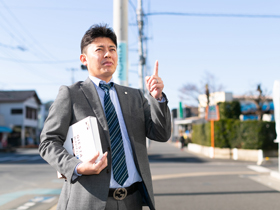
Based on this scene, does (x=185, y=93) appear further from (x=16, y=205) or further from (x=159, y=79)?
(x=159, y=79)

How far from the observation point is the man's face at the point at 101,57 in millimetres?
2168

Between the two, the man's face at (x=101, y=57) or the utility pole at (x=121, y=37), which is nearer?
the man's face at (x=101, y=57)

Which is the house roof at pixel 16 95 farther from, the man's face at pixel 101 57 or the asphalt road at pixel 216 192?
the man's face at pixel 101 57

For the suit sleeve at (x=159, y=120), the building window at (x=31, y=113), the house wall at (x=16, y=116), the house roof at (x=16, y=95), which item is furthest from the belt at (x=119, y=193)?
the building window at (x=31, y=113)

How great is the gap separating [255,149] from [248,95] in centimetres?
2097

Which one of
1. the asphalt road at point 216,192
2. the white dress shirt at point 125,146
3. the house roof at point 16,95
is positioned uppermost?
the house roof at point 16,95

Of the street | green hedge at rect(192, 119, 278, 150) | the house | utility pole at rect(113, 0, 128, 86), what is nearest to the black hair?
utility pole at rect(113, 0, 128, 86)

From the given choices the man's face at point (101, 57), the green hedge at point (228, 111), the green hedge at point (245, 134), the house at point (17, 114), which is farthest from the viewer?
the house at point (17, 114)

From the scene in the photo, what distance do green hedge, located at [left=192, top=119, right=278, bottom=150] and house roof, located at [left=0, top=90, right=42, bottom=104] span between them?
117 ft

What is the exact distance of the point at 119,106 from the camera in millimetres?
2221

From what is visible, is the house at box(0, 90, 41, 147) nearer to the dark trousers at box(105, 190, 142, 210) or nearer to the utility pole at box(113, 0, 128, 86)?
the utility pole at box(113, 0, 128, 86)

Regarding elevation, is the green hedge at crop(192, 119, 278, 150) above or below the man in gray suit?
below

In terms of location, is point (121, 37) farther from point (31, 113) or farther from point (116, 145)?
point (31, 113)

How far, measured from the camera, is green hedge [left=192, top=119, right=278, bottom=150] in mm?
17750
